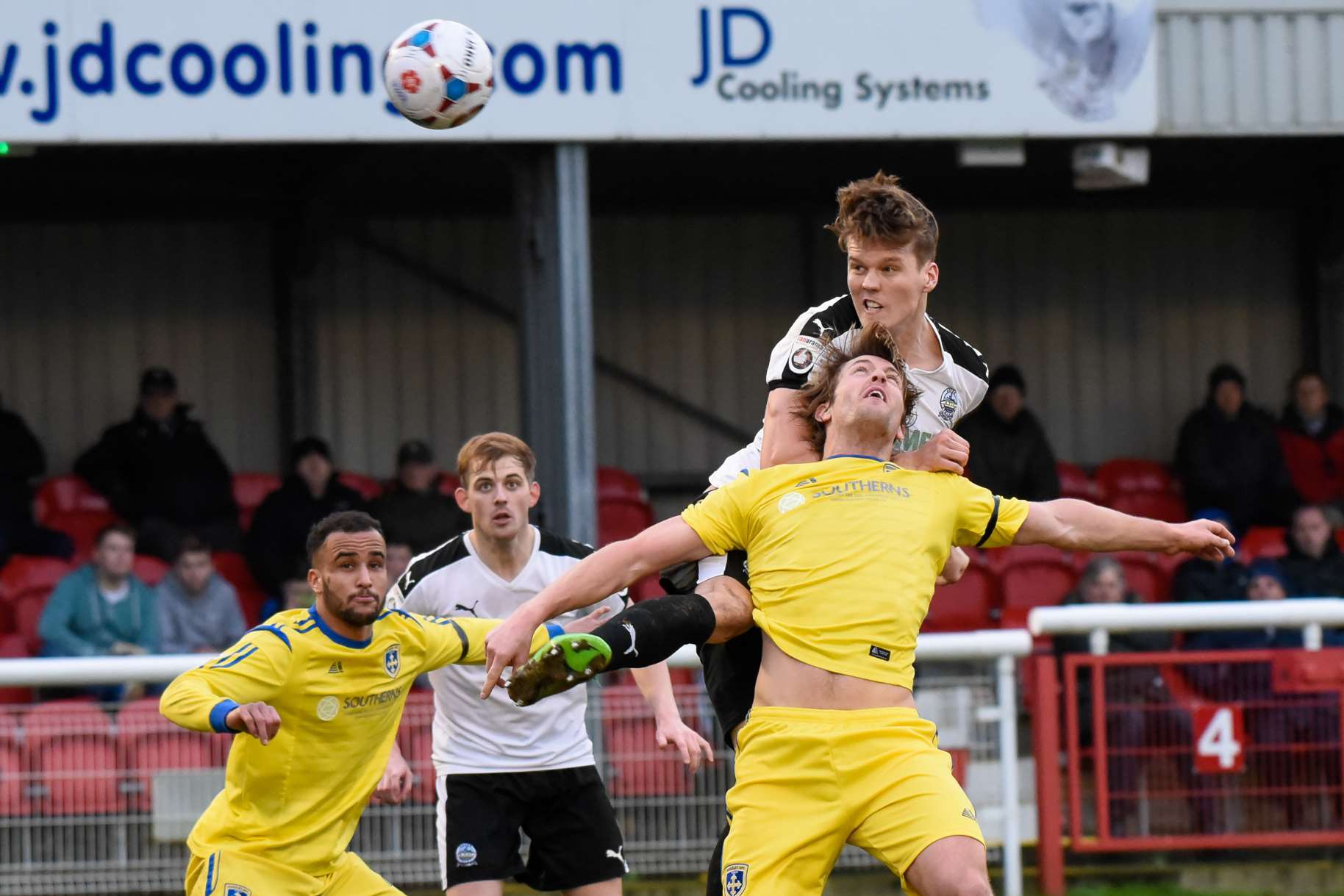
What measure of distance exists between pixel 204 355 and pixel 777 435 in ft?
29.7

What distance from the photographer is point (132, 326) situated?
44.7ft

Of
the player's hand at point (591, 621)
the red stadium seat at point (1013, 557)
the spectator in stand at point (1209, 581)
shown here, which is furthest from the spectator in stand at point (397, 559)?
the player's hand at point (591, 621)

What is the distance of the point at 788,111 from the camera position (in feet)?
31.4

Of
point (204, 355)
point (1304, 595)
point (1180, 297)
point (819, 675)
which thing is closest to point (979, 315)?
point (1180, 297)

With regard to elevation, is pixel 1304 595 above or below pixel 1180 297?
below

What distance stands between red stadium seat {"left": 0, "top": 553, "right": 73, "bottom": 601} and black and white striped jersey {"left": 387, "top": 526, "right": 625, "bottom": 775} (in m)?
4.42

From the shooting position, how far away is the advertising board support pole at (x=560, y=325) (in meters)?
9.48

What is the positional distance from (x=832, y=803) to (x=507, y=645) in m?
0.91

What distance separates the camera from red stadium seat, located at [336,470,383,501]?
12.1 metres

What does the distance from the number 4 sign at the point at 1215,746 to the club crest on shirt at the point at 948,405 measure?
3446 millimetres

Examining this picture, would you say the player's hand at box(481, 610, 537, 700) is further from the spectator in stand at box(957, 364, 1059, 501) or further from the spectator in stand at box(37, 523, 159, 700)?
the spectator in stand at box(957, 364, 1059, 501)

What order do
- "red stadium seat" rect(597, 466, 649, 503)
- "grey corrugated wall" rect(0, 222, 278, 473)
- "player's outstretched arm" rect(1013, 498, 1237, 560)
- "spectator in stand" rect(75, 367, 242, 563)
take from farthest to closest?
"grey corrugated wall" rect(0, 222, 278, 473) < "red stadium seat" rect(597, 466, 649, 503) < "spectator in stand" rect(75, 367, 242, 563) < "player's outstretched arm" rect(1013, 498, 1237, 560)

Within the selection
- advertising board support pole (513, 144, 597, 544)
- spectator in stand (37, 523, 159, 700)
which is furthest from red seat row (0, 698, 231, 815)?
advertising board support pole (513, 144, 597, 544)

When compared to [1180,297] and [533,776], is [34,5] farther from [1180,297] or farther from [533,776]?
[1180,297]
